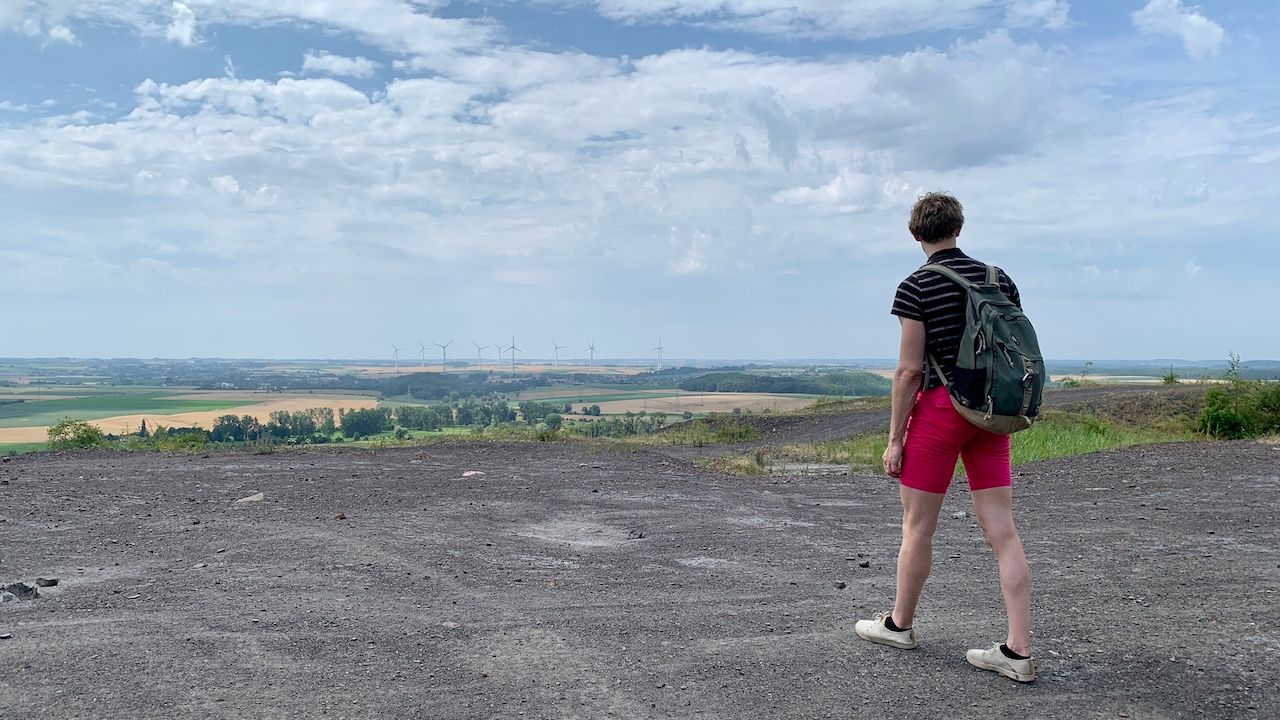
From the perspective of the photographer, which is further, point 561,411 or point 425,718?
point 561,411

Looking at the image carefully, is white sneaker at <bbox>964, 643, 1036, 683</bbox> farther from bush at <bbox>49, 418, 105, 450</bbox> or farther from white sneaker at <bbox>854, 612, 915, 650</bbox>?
bush at <bbox>49, 418, 105, 450</bbox>

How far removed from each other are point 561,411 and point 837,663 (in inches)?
826

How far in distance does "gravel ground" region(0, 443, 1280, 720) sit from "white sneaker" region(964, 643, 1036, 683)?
0.08m

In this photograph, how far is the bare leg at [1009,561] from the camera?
461cm

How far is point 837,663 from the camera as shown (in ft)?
15.8

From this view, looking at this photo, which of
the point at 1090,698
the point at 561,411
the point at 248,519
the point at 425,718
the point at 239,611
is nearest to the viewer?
the point at 425,718

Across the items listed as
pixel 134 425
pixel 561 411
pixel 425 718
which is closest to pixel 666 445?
pixel 561 411

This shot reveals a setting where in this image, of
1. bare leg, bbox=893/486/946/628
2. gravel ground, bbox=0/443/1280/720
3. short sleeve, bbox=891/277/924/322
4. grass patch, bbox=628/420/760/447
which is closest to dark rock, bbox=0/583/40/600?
gravel ground, bbox=0/443/1280/720

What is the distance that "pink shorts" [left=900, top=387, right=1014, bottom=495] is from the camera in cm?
461

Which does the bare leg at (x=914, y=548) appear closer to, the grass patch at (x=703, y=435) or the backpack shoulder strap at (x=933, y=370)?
the backpack shoulder strap at (x=933, y=370)

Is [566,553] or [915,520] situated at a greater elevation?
[915,520]

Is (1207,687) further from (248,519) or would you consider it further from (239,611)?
(248,519)

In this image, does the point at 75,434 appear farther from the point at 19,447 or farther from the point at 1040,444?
the point at 1040,444

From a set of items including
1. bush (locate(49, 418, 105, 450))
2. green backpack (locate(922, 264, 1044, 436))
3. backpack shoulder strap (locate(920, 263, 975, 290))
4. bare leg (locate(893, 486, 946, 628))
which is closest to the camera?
green backpack (locate(922, 264, 1044, 436))
